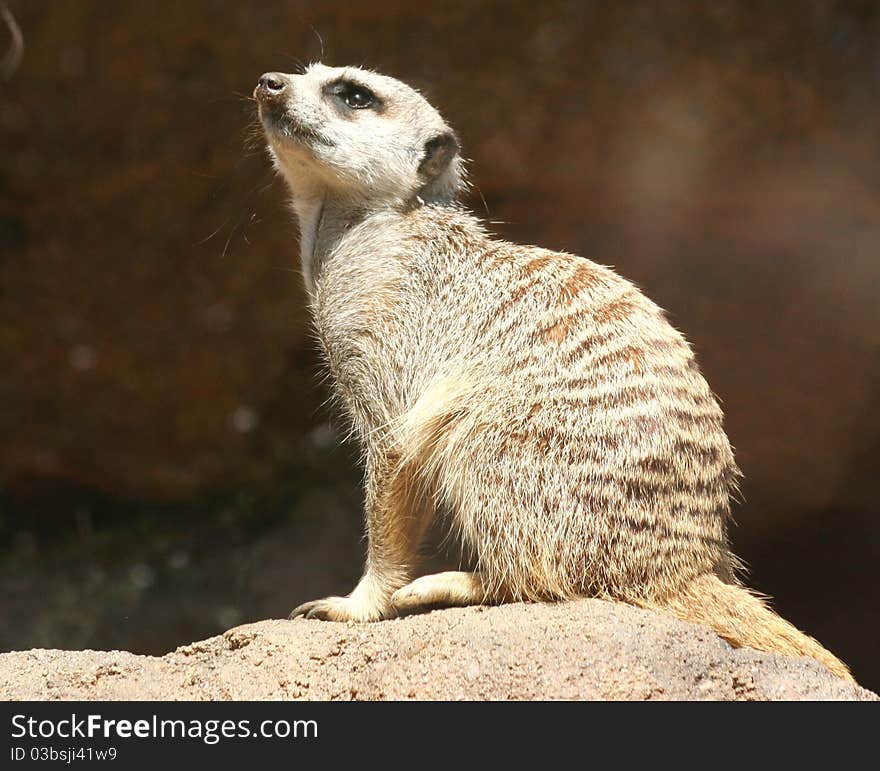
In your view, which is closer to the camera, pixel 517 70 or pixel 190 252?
pixel 517 70

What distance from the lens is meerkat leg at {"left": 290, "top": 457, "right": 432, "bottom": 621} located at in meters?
2.49

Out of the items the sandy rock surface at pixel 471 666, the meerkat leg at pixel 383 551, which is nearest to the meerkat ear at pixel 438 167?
the meerkat leg at pixel 383 551

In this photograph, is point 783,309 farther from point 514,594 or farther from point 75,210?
point 75,210

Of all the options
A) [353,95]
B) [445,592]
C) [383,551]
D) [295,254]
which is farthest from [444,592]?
[295,254]

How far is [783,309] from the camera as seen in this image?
185 inches

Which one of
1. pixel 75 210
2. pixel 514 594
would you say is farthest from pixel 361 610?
pixel 75 210

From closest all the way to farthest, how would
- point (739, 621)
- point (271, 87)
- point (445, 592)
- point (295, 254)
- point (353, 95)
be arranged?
point (739, 621) → point (445, 592) → point (271, 87) → point (353, 95) → point (295, 254)

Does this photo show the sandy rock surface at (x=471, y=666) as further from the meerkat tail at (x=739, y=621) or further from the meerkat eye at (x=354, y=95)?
the meerkat eye at (x=354, y=95)

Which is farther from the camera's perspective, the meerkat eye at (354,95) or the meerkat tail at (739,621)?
the meerkat eye at (354,95)

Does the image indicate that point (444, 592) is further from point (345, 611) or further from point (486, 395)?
point (486, 395)

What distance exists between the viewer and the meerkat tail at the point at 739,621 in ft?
7.22

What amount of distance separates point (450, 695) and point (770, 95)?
3.49 meters

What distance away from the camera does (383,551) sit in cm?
251

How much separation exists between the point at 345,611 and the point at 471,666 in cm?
62
